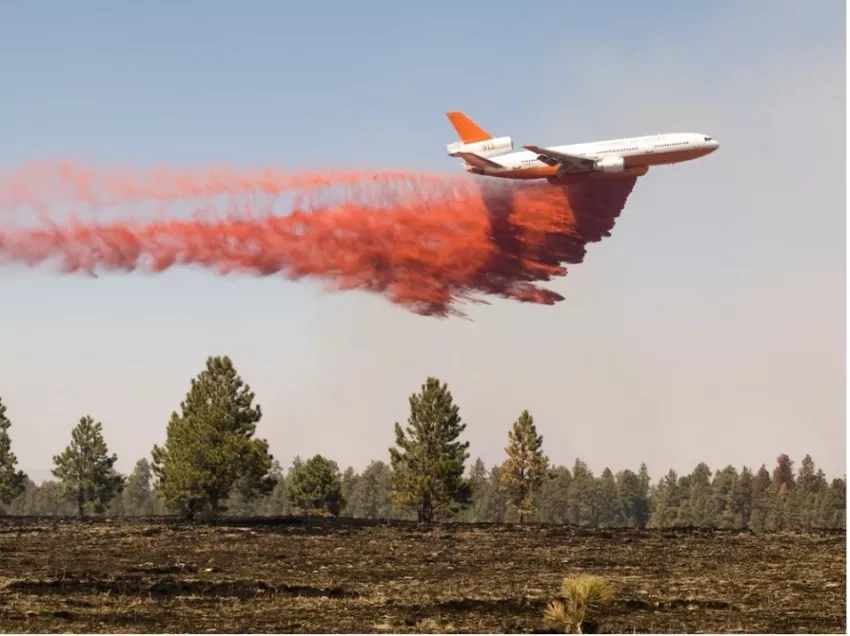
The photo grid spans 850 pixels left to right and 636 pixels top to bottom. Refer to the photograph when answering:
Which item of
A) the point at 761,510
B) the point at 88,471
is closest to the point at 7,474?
the point at 88,471

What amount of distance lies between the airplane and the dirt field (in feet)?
77.1

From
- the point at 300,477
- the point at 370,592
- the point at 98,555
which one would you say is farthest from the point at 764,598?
the point at 300,477

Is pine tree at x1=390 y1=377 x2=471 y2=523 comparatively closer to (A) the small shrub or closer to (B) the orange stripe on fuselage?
(B) the orange stripe on fuselage

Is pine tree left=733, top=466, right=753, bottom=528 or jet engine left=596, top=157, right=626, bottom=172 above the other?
jet engine left=596, top=157, right=626, bottom=172

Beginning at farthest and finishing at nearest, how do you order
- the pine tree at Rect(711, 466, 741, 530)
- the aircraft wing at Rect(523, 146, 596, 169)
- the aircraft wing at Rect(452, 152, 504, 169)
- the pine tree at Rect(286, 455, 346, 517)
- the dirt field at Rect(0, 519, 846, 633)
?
the pine tree at Rect(711, 466, 741, 530) < the pine tree at Rect(286, 455, 346, 517) < the aircraft wing at Rect(452, 152, 504, 169) < the aircraft wing at Rect(523, 146, 596, 169) < the dirt field at Rect(0, 519, 846, 633)

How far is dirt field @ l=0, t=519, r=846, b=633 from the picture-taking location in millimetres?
42375

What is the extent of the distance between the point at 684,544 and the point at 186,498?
33.8 meters

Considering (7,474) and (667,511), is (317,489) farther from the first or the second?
(667,511)

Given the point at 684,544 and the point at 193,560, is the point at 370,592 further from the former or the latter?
the point at 684,544

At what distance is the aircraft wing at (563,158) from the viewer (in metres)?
76.3

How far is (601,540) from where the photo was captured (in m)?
78.0

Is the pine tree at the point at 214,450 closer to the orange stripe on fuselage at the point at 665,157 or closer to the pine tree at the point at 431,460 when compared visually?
the pine tree at the point at 431,460

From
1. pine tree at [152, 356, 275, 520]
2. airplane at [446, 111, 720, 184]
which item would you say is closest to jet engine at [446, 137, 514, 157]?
airplane at [446, 111, 720, 184]

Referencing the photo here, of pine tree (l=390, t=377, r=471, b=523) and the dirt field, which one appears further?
pine tree (l=390, t=377, r=471, b=523)
